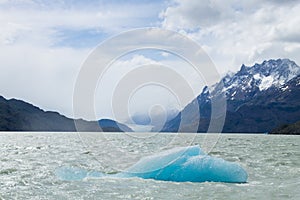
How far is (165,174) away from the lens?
28.9 metres

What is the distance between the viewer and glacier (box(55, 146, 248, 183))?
91.7 feet

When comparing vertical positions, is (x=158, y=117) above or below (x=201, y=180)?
above

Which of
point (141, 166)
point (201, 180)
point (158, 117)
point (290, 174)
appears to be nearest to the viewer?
point (158, 117)

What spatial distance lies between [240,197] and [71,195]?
8.84m

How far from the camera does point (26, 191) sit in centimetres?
2409

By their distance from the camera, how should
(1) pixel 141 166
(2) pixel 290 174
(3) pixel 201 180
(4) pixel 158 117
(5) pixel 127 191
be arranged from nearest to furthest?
(4) pixel 158 117, (5) pixel 127 191, (3) pixel 201 180, (1) pixel 141 166, (2) pixel 290 174

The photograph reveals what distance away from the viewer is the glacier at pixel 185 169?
27938 millimetres

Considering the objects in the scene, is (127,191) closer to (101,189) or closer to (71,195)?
(101,189)

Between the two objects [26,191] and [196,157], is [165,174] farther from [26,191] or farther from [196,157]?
[26,191]

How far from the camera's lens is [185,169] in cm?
2853

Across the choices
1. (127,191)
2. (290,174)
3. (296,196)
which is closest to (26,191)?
(127,191)

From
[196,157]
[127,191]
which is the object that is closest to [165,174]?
[196,157]

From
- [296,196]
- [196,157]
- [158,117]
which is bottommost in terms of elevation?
[296,196]

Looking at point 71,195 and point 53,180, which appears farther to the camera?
point 53,180
